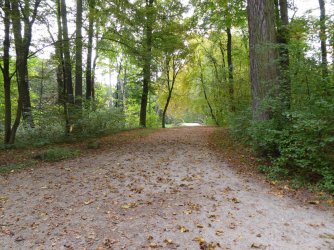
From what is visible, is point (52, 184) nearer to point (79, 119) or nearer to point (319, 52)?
point (79, 119)

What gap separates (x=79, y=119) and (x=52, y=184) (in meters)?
5.33

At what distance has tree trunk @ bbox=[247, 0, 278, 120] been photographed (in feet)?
→ 21.5

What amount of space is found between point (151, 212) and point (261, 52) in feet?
16.2

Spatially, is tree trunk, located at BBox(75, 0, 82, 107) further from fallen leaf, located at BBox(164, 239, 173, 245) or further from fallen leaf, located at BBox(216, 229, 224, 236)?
fallen leaf, located at BBox(216, 229, 224, 236)

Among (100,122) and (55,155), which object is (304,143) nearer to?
(55,155)

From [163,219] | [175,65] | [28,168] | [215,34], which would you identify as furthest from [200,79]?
[163,219]

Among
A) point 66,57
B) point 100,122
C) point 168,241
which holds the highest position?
point 66,57

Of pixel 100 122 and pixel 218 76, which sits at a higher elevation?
pixel 218 76

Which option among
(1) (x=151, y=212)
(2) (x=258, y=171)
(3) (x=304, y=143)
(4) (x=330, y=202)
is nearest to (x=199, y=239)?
(1) (x=151, y=212)

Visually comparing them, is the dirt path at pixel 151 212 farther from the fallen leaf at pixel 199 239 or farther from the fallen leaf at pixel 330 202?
the fallen leaf at pixel 330 202

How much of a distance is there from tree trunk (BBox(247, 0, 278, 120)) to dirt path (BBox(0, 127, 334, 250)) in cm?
219

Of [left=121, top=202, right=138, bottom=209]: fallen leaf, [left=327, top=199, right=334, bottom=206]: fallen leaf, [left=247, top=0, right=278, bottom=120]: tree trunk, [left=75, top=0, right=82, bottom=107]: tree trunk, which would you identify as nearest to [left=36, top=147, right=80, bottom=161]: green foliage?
[left=75, top=0, right=82, bottom=107]: tree trunk

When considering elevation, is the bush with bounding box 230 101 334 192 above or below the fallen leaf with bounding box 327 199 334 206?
above

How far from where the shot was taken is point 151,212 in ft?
13.3
